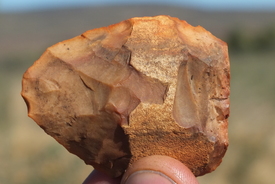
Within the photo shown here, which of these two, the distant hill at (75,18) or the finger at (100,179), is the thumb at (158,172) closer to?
the finger at (100,179)

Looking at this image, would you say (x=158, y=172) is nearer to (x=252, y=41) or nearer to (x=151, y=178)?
(x=151, y=178)

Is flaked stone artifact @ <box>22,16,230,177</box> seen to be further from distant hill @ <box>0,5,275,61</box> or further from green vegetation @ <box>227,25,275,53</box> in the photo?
distant hill @ <box>0,5,275,61</box>

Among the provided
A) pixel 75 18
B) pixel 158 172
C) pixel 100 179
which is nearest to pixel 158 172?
pixel 158 172

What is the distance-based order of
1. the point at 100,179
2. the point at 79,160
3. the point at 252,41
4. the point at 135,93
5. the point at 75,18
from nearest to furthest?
the point at 135,93 → the point at 100,179 → the point at 79,160 → the point at 252,41 → the point at 75,18

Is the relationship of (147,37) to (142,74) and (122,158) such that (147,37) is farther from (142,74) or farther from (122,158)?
(122,158)

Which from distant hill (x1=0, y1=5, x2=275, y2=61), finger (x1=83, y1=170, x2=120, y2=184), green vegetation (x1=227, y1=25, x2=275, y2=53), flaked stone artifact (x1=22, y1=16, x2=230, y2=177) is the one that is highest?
flaked stone artifact (x1=22, y1=16, x2=230, y2=177)

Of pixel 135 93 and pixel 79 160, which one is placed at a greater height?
pixel 135 93

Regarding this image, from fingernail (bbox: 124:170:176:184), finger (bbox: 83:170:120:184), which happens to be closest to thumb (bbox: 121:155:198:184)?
fingernail (bbox: 124:170:176:184)
